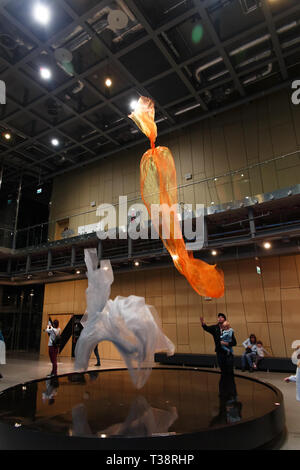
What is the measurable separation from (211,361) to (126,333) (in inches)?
315

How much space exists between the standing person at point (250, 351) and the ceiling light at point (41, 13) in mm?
13000

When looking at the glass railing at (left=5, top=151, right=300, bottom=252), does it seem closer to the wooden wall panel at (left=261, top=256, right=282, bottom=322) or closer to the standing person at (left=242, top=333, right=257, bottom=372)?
the wooden wall panel at (left=261, top=256, right=282, bottom=322)

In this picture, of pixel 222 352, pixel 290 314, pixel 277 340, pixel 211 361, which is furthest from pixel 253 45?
pixel 211 361

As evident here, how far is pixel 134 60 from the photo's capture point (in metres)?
11.4

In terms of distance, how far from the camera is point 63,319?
16.6 metres

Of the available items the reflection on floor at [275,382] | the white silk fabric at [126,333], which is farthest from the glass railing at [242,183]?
the white silk fabric at [126,333]

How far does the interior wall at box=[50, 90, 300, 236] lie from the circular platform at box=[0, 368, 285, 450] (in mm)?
7213

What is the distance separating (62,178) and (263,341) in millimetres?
15897

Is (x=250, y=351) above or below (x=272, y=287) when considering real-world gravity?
below

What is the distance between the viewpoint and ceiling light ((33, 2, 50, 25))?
30.8 ft

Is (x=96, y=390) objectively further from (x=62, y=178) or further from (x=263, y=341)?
(x=62, y=178)

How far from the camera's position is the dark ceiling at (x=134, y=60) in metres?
9.68

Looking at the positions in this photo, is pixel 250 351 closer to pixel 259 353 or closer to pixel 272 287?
pixel 259 353
